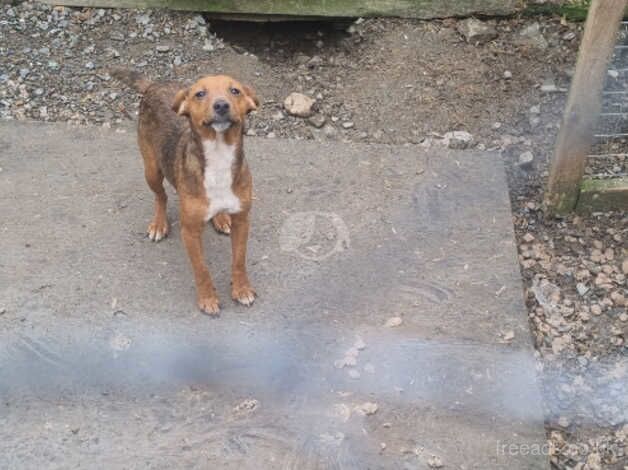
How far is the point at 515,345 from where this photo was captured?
160 inches

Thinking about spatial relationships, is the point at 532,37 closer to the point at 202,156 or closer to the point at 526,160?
the point at 526,160

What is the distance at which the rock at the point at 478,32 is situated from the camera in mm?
5957

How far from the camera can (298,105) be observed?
18.2ft

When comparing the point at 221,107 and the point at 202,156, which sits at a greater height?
the point at 221,107

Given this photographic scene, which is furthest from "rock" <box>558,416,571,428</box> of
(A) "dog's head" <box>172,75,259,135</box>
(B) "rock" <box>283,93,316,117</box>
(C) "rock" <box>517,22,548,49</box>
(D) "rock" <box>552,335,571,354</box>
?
(C) "rock" <box>517,22,548,49</box>

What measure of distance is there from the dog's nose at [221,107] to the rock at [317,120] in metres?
2.07

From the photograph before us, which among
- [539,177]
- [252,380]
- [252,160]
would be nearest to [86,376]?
[252,380]

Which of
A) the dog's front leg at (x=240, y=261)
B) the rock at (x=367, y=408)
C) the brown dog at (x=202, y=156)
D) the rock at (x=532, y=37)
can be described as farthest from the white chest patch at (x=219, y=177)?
the rock at (x=532, y=37)

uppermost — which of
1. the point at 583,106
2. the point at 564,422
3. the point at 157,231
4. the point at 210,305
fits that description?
the point at 583,106

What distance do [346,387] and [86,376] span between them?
4.15 ft

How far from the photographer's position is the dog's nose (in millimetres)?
3475

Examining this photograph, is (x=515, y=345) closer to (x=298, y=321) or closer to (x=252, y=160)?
(x=298, y=321)

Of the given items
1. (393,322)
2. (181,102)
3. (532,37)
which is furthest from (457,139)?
(181,102)

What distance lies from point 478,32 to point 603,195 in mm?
1784
